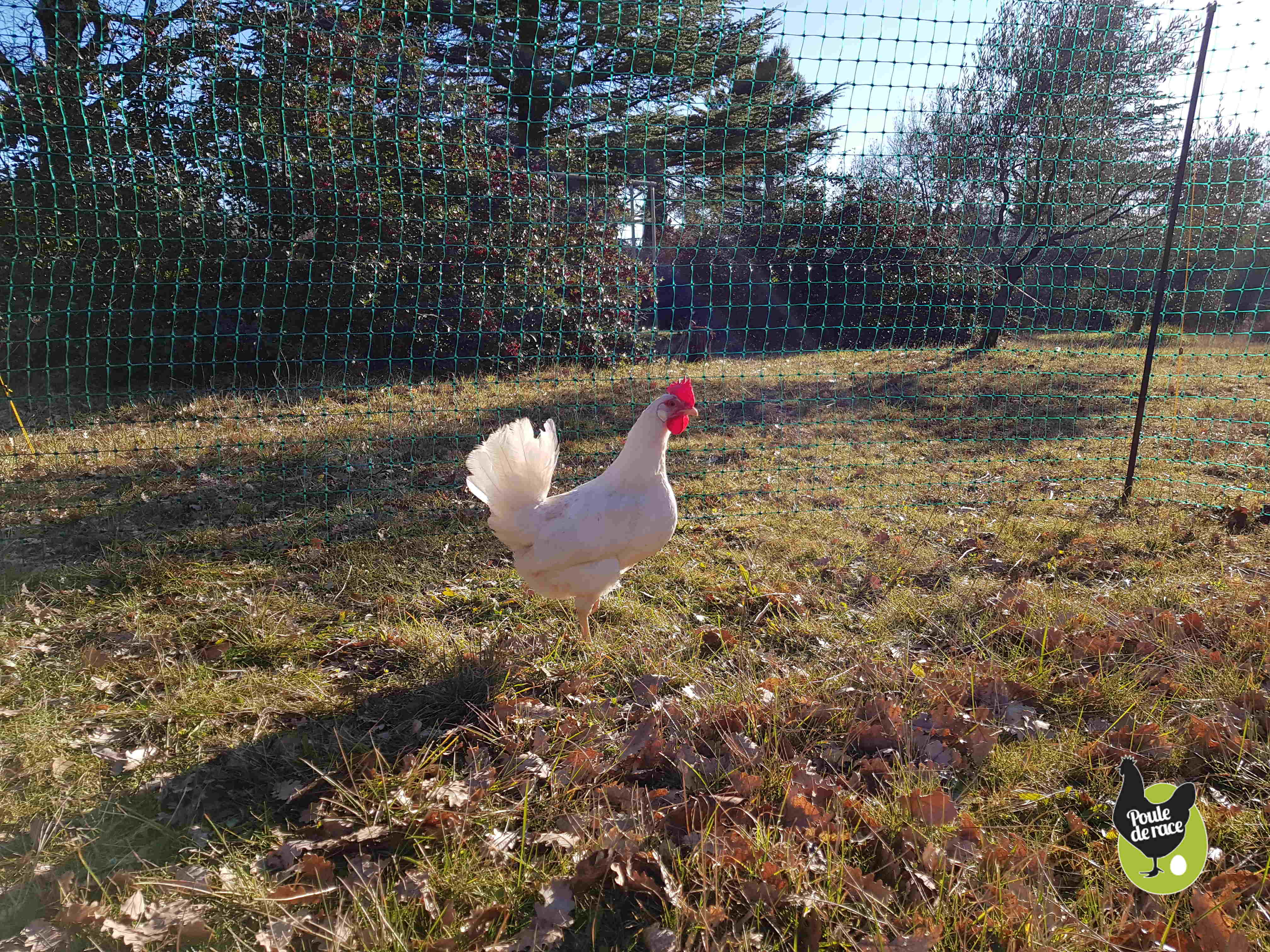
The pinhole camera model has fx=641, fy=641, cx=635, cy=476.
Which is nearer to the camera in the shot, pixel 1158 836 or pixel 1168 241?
pixel 1158 836

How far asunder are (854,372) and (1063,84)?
208 inches

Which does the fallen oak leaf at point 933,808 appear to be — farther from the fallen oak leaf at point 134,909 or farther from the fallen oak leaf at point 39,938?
the fallen oak leaf at point 39,938

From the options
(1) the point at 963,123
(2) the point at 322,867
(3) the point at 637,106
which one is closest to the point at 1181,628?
(2) the point at 322,867

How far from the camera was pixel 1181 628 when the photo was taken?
2834 millimetres

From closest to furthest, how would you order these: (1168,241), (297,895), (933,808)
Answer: (297,895) → (933,808) → (1168,241)

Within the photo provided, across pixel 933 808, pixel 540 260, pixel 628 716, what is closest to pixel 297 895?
pixel 628 716

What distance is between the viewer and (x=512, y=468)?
2.76m

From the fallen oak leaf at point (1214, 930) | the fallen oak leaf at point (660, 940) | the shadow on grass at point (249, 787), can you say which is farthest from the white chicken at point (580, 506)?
the fallen oak leaf at point (1214, 930)

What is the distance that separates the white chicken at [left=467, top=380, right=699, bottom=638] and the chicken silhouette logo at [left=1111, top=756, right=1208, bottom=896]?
70.2 inches

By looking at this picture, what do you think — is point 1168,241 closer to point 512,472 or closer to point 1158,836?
point 1158,836

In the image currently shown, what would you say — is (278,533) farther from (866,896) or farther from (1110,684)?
(1110,684)

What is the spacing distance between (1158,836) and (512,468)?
231cm

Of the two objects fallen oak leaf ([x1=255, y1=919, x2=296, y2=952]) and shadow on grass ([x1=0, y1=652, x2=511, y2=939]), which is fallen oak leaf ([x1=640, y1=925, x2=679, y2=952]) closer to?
fallen oak leaf ([x1=255, y1=919, x2=296, y2=952])

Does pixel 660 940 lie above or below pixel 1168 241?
below
